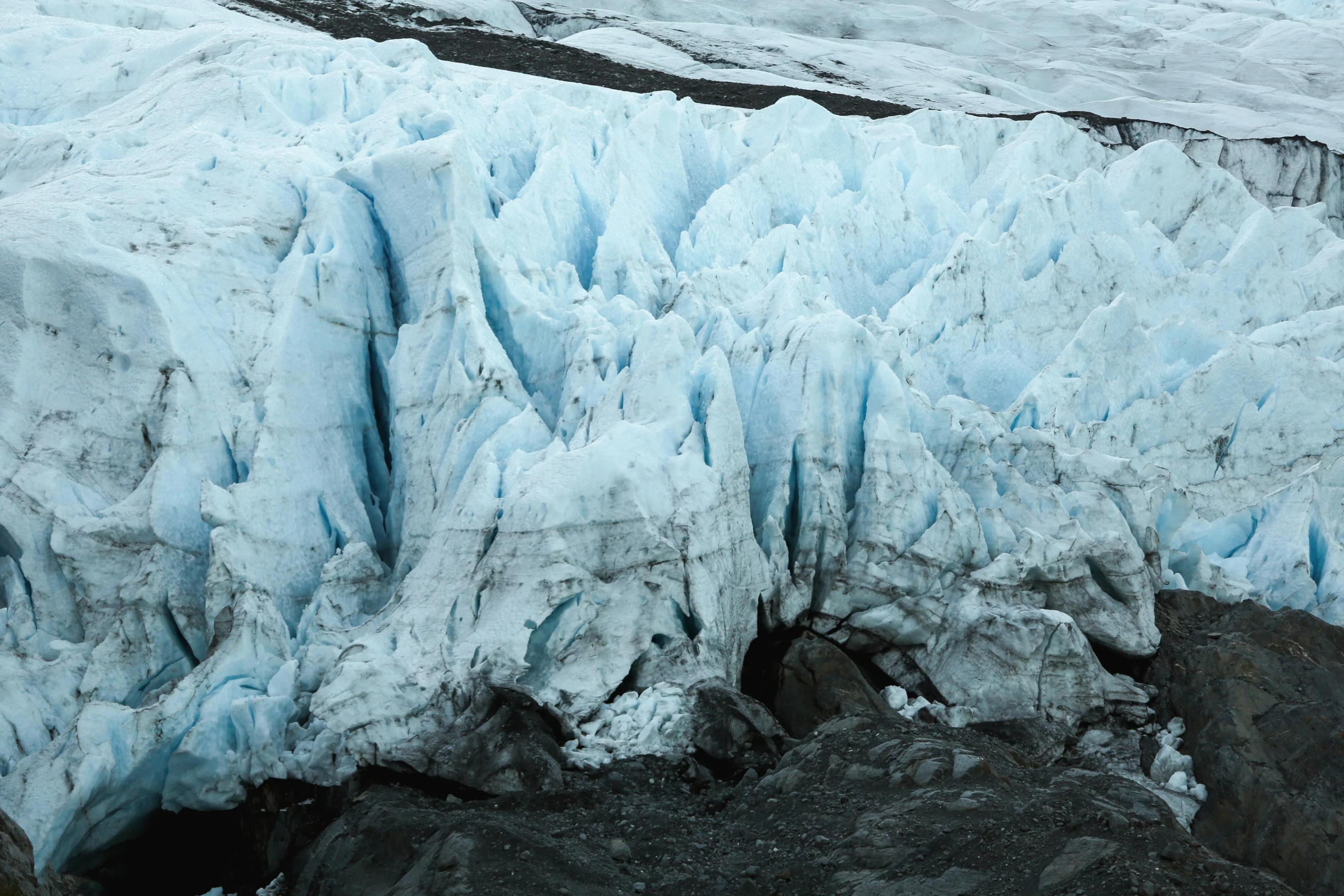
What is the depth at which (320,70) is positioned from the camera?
12.0 metres

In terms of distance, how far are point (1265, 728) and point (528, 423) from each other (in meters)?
5.78

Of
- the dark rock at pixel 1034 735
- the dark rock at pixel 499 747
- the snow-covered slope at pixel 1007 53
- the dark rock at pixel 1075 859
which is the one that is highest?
the snow-covered slope at pixel 1007 53

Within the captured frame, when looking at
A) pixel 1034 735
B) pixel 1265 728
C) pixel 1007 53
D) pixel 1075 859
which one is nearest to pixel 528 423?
pixel 1034 735

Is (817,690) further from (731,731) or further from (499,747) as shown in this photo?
(499,747)

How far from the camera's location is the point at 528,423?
336 inches

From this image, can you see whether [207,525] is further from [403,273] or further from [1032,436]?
[1032,436]

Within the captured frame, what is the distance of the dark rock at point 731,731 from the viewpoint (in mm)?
6984

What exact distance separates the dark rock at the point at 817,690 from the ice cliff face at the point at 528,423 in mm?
431

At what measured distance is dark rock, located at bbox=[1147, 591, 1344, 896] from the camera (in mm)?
6742

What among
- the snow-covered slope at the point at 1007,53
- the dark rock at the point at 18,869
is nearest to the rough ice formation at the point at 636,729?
the dark rock at the point at 18,869

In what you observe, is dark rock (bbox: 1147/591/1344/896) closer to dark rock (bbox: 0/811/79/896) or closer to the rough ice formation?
the rough ice formation

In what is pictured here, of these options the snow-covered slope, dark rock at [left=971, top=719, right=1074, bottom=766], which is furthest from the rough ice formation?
the snow-covered slope

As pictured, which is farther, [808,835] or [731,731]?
[731,731]

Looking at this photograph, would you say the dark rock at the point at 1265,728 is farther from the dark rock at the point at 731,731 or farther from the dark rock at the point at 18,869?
the dark rock at the point at 18,869
